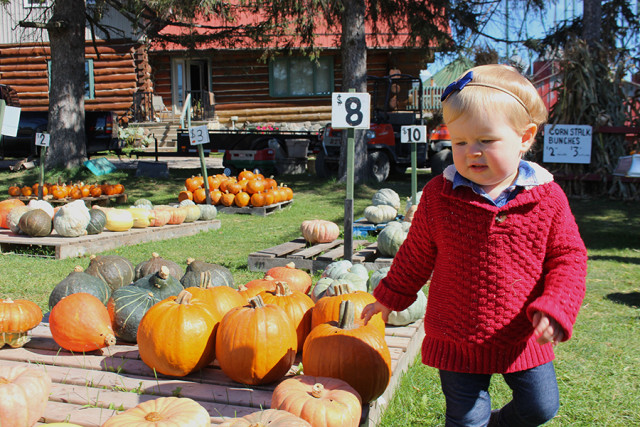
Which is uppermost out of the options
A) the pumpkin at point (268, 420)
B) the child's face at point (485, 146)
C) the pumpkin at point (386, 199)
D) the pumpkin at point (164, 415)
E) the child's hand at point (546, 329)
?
the child's face at point (485, 146)

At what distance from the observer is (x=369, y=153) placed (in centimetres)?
1352

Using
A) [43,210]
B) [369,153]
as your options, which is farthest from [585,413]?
[369,153]

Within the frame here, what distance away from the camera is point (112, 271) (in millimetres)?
4215

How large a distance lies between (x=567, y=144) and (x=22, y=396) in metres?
10.7

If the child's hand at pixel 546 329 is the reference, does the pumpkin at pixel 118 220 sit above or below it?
below

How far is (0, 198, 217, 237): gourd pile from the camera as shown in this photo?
6.76m

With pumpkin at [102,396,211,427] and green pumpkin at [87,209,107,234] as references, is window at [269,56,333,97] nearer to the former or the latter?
green pumpkin at [87,209,107,234]

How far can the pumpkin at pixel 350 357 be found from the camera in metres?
2.62

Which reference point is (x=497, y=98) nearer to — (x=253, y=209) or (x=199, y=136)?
(x=199, y=136)

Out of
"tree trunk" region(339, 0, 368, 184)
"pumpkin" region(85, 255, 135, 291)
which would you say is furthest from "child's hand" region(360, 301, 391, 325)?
"tree trunk" region(339, 0, 368, 184)

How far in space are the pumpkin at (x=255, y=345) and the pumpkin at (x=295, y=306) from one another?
13.5 inches

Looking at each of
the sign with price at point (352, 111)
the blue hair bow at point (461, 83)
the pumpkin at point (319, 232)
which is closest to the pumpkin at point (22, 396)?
the blue hair bow at point (461, 83)

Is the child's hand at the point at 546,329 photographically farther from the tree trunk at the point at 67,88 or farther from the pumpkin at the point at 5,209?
the tree trunk at the point at 67,88

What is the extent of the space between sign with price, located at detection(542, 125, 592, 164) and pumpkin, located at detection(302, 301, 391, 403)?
31.0 feet
